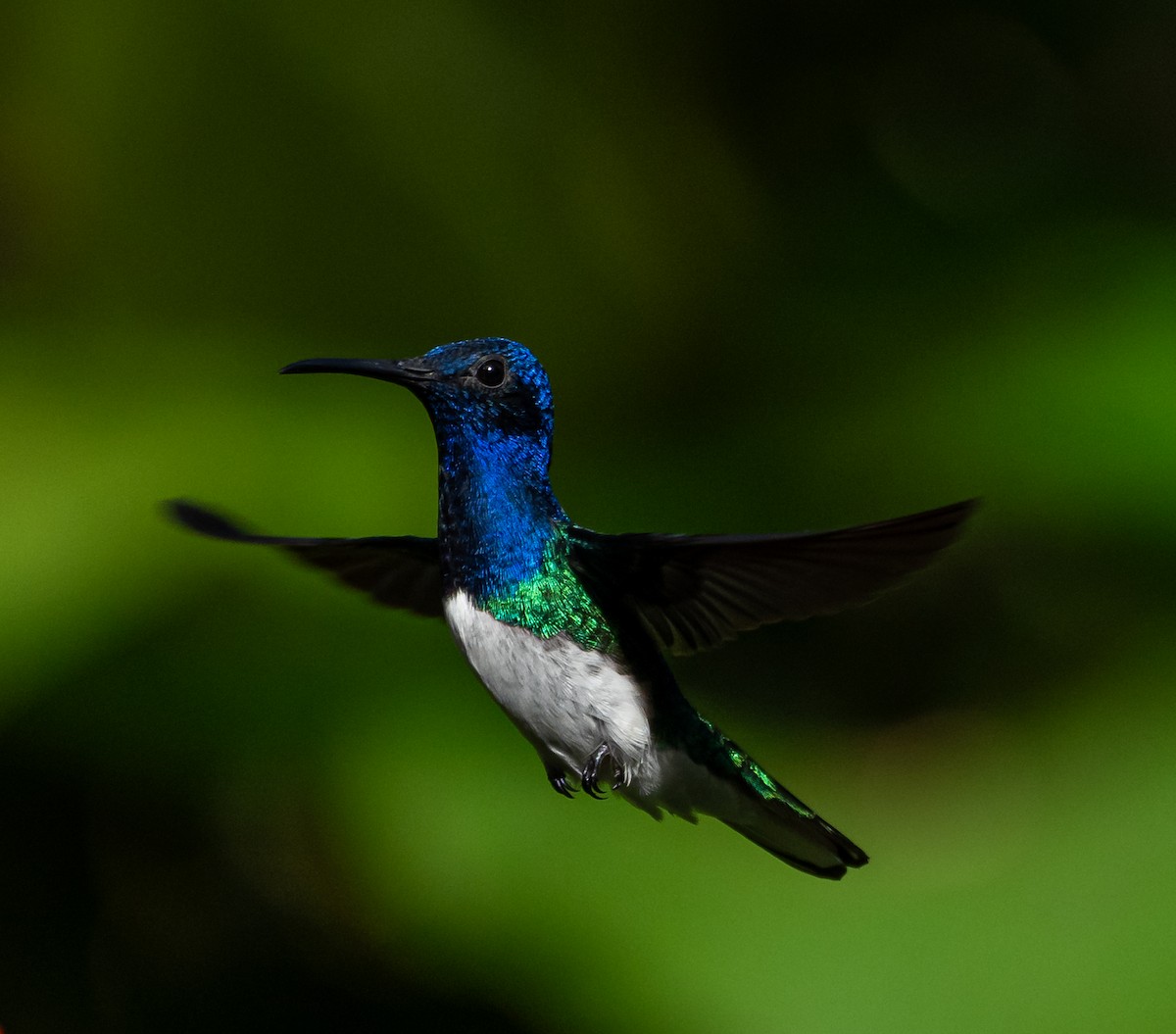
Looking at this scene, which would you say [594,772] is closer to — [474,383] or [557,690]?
[557,690]

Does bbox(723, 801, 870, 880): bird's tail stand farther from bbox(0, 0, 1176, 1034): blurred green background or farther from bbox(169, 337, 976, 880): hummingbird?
bbox(0, 0, 1176, 1034): blurred green background

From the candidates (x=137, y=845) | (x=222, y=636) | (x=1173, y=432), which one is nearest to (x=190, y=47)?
(x=222, y=636)

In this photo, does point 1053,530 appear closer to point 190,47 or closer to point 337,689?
point 337,689

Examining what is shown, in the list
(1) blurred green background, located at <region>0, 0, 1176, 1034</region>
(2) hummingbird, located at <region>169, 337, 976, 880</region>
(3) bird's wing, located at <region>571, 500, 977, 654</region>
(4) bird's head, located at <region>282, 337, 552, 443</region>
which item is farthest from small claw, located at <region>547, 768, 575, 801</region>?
(1) blurred green background, located at <region>0, 0, 1176, 1034</region>

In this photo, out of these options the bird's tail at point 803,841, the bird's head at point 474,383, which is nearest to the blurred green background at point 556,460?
the bird's tail at point 803,841

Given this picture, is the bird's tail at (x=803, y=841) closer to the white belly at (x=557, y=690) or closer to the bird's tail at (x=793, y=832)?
the bird's tail at (x=793, y=832)

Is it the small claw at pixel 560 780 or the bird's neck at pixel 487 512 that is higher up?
the bird's neck at pixel 487 512
